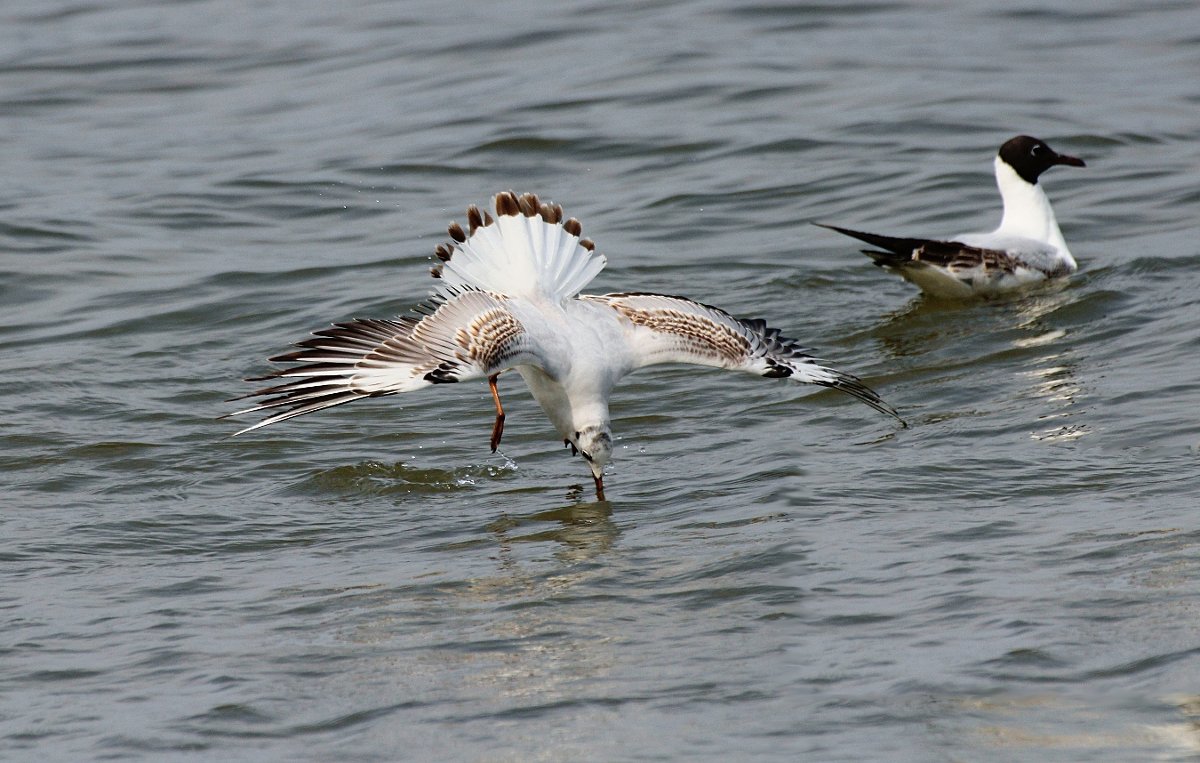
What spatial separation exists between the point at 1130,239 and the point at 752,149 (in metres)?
3.67

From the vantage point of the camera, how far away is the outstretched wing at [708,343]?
23.9 feet

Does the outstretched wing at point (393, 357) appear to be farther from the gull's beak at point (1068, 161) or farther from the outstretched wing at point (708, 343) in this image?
the gull's beak at point (1068, 161)

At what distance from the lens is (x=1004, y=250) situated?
10.7 m

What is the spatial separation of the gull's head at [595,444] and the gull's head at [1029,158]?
5380mm

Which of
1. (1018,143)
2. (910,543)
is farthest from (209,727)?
(1018,143)

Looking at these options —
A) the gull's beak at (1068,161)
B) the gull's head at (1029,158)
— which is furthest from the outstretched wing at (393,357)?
the gull's beak at (1068,161)

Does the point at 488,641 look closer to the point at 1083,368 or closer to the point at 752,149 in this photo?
the point at 1083,368

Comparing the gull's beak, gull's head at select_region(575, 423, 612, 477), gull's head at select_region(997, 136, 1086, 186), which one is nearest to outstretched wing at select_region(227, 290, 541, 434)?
gull's head at select_region(575, 423, 612, 477)

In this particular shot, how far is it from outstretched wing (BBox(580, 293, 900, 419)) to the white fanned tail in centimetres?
30

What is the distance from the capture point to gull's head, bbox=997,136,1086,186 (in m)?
11.5

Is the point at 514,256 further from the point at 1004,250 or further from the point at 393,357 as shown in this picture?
the point at 1004,250

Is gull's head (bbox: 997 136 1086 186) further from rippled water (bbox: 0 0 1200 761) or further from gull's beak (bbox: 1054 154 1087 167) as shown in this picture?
rippled water (bbox: 0 0 1200 761)

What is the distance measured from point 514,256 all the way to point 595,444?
888mm

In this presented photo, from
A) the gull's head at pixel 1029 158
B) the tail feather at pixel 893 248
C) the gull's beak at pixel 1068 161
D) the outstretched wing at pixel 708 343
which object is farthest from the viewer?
the gull's beak at pixel 1068 161
